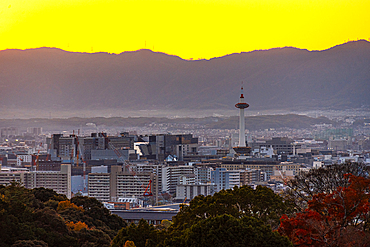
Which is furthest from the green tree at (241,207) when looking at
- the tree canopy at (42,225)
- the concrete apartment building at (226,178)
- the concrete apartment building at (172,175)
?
the concrete apartment building at (226,178)

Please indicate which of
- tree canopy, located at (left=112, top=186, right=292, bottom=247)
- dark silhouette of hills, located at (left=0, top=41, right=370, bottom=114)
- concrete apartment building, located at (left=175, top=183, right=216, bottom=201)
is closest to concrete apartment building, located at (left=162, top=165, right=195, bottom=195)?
concrete apartment building, located at (left=175, top=183, right=216, bottom=201)

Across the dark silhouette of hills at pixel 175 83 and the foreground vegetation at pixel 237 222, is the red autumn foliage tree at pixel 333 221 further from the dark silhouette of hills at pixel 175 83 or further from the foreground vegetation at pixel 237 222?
the dark silhouette of hills at pixel 175 83

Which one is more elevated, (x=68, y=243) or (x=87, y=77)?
(x=87, y=77)

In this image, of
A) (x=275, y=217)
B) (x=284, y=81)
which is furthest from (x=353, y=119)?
(x=275, y=217)

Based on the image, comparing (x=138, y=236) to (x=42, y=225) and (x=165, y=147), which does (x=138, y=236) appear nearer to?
(x=42, y=225)

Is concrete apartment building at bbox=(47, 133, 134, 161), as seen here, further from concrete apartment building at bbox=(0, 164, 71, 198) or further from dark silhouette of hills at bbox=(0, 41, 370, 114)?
dark silhouette of hills at bbox=(0, 41, 370, 114)

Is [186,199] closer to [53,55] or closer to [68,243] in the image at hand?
[68,243]

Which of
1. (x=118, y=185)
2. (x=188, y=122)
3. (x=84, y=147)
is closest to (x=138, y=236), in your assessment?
(x=118, y=185)
